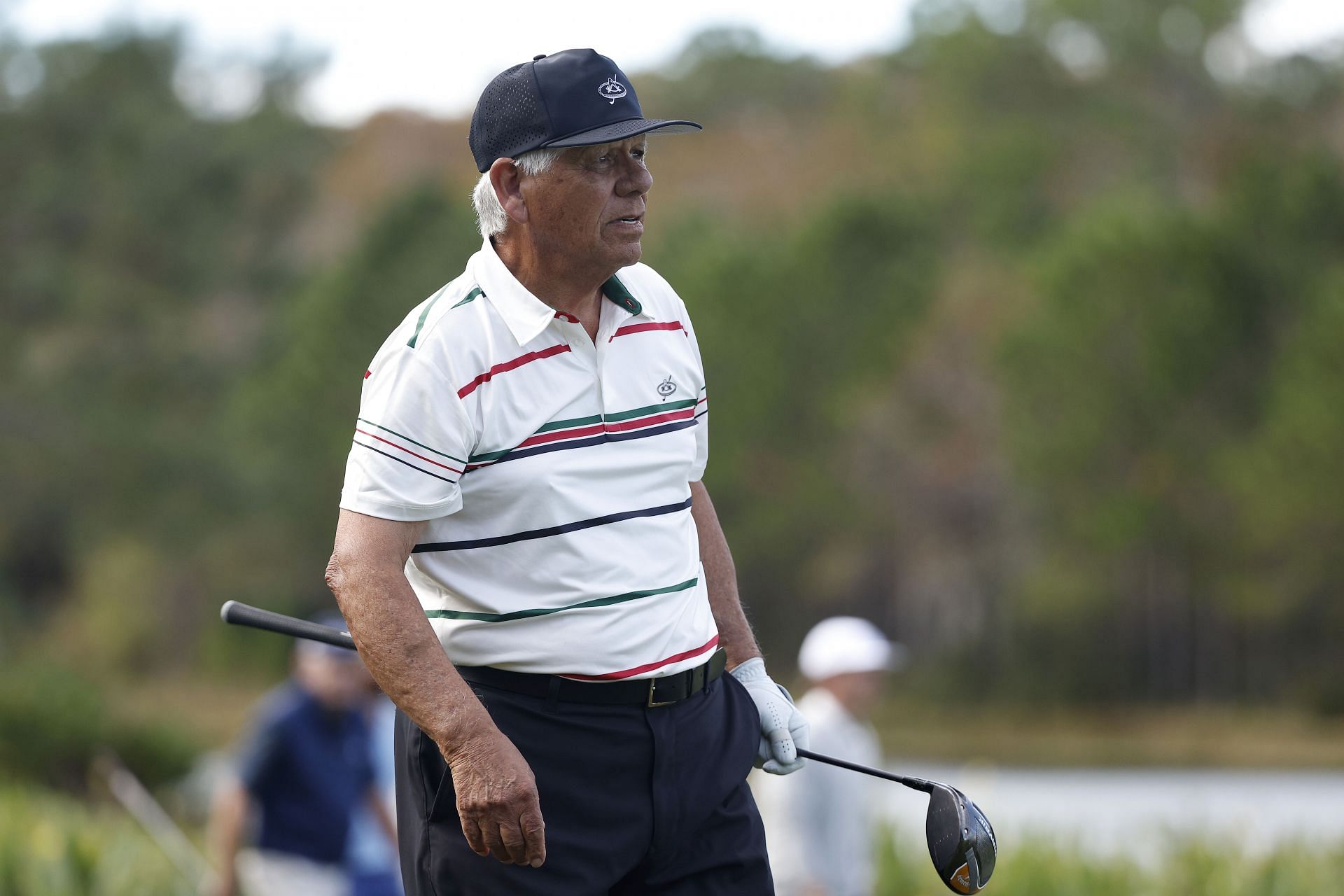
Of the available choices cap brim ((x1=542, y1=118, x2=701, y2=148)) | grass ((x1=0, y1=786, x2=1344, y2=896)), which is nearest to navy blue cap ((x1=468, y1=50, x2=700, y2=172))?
cap brim ((x1=542, y1=118, x2=701, y2=148))

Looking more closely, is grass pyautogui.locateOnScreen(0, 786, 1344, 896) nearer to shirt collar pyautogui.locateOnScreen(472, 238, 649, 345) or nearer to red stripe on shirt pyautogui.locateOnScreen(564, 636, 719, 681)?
red stripe on shirt pyautogui.locateOnScreen(564, 636, 719, 681)

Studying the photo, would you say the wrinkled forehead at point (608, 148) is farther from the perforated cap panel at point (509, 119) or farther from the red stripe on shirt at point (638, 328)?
the red stripe on shirt at point (638, 328)

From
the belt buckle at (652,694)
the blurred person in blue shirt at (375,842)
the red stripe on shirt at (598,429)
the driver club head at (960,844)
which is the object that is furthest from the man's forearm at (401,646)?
the blurred person in blue shirt at (375,842)

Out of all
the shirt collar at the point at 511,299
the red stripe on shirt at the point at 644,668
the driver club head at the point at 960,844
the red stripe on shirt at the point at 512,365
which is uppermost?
the shirt collar at the point at 511,299

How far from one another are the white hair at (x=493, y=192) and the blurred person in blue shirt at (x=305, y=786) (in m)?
3.58

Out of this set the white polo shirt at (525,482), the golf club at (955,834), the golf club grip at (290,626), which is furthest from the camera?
the golf club at (955,834)

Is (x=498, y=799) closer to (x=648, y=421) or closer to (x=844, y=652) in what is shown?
(x=648, y=421)

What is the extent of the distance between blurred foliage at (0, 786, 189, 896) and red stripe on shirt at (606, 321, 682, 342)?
5572 mm

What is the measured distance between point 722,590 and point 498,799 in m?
0.86

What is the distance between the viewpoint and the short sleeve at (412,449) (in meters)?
2.68

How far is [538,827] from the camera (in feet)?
8.66

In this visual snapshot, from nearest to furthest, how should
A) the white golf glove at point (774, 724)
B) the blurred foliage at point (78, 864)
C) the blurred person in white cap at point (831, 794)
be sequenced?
the white golf glove at point (774, 724) < the blurred person in white cap at point (831, 794) < the blurred foliage at point (78, 864)

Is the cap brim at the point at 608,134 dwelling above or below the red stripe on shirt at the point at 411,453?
above

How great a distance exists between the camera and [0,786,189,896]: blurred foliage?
761 centimetres
